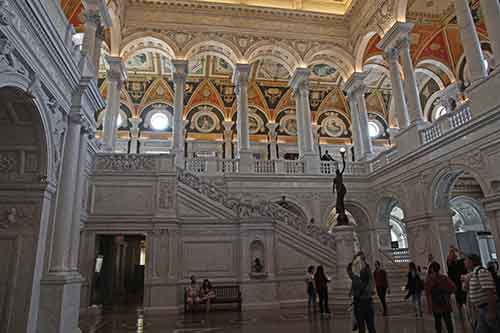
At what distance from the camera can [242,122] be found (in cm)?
1780

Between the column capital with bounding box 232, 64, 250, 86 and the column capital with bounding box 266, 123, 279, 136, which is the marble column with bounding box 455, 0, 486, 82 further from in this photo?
the column capital with bounding box 266, 123, 279, 136

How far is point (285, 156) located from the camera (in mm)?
24219

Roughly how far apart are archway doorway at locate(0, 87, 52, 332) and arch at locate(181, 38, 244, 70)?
12.1 m

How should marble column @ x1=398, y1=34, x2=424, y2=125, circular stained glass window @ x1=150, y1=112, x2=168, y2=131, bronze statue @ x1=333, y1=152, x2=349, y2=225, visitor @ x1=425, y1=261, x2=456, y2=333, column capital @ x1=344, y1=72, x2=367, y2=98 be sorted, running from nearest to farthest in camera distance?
visitor @ x1=425, y1=261, x2=456, y2=333
bronze statue @ x1=333, y1=152, x2=349, y2=225
marble column @ x1=398, y1=34, x2=424, y2=125
column capital @ x1=344, y1=72, x2=367, y2=98
circular stained glass window @ x1=150, y1=112, x2=168, y2=131

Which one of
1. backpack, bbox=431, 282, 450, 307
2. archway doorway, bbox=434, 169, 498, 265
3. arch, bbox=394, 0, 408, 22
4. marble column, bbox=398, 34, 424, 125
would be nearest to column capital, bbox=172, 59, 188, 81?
arch, bbox=394, 0, 408, 22

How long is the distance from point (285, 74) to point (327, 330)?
19309 millimetres

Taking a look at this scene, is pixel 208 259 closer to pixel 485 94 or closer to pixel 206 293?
pixel 206 293

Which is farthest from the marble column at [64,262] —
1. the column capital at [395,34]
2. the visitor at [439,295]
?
the column capital at [395,34]

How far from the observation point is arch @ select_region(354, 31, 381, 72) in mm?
18184

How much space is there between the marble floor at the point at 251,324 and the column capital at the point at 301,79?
12494mm

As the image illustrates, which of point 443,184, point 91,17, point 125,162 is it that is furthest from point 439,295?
point 91,17

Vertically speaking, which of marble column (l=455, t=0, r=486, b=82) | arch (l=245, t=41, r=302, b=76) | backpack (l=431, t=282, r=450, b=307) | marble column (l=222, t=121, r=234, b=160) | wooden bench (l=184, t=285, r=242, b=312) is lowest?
wooden bench (l=184, t=285, r=242, b=312)

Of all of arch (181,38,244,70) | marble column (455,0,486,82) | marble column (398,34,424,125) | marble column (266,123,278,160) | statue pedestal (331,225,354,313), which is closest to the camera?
marble column (455,0,486,82)

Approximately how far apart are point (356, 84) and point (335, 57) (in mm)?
1950
